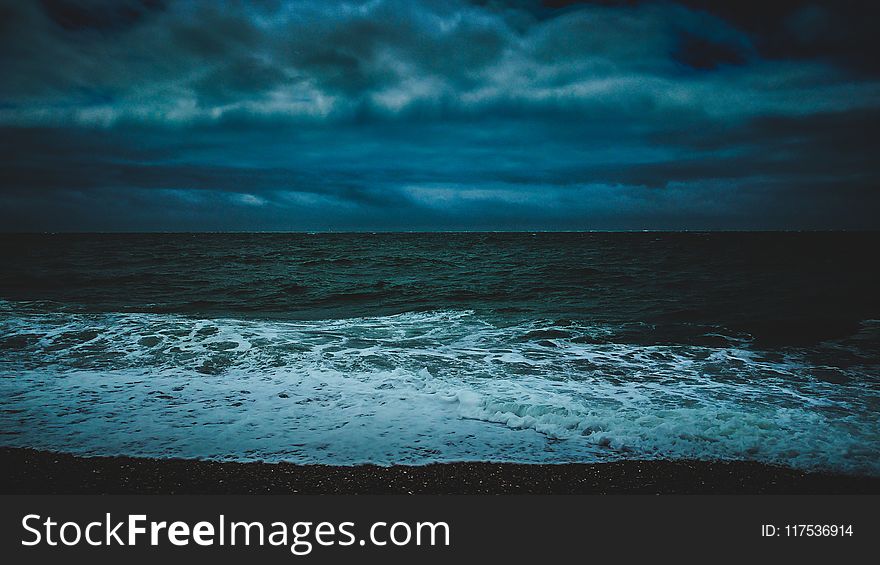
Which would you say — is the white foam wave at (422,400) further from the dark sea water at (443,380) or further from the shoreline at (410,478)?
the shoreline at (410,478)

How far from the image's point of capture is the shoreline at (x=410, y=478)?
353cm

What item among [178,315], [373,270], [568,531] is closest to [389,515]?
[568,531]

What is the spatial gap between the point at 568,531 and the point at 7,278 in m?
25.6

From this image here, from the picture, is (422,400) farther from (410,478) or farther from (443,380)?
(410,478)

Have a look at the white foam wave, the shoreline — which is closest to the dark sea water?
the white foam wave

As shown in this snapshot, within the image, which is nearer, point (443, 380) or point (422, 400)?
point (422, 400)

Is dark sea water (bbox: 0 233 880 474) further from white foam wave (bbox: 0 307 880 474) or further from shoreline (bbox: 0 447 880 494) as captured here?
shoreline (bbox: 0 447 880 494)

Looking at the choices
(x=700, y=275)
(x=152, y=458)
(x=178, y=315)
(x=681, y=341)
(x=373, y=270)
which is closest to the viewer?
(x=152, y=458)

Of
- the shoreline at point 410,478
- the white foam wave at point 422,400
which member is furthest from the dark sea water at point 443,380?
the shoreline at point 410,478

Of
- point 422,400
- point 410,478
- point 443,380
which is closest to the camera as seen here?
point 410,478

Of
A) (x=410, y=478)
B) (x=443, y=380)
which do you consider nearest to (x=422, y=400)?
(x=443, y=380)

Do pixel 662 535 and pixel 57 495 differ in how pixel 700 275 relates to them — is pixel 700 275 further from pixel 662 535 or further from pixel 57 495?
pixel 57 495

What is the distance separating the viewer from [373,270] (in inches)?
1048

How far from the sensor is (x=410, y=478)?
3.67 meters
